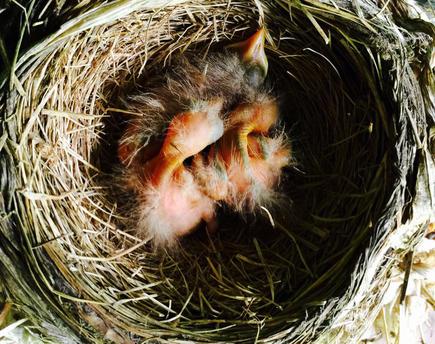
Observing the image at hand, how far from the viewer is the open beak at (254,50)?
1325mm

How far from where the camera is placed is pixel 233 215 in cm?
148

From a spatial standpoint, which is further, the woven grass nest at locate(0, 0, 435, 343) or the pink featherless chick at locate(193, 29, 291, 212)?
the pink featherless chick at locate(193, 29, 291, 212)

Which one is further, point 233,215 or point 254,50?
point 233,215

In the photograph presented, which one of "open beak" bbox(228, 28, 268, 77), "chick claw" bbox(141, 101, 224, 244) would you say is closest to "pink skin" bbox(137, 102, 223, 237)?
"chick claw" bbox(141, 101, 224, 244)

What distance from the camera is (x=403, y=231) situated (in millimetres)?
1147

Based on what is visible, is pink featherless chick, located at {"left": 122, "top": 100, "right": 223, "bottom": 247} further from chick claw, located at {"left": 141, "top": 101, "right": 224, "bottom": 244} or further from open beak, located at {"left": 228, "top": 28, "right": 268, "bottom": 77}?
open beak, located at {"left": 228, "top": 28, "right": 268, "bottom": 77}

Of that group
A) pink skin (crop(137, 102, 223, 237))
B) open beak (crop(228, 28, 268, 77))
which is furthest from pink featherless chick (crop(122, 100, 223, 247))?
open beak (crop(228, 28, 268, 77))

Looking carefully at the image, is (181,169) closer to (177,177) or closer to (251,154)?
(177,177)

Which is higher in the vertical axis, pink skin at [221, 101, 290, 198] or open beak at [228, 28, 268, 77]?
open beak at [228, 28, 268, 77]

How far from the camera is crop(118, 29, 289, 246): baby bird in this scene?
132 centimetres

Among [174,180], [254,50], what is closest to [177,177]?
[174,180]

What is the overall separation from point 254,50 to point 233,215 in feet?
1.36

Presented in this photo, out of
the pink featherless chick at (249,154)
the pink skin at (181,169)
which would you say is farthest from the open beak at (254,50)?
the pink skin at (181,169)

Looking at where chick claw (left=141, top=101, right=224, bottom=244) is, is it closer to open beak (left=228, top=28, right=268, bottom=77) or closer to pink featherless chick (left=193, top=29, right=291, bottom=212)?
pink featherless chick (left=193, top=29, right=291, bottom=212)
